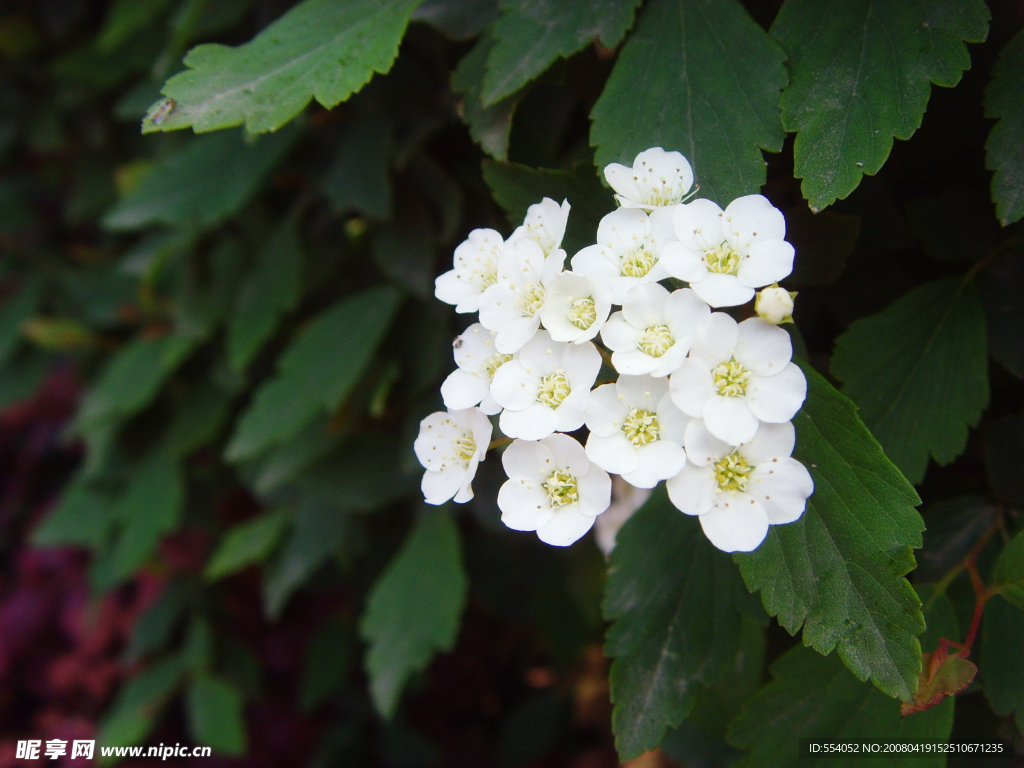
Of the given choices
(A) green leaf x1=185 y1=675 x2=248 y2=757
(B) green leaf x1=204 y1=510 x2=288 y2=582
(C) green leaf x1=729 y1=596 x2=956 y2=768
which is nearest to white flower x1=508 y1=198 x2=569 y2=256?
(C) green leaf x1=729 y1=596 x2=956 y2=768

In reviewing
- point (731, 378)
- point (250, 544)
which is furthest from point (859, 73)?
point (250, 544)

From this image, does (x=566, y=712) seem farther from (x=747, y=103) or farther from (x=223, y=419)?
(x=747, y=103)

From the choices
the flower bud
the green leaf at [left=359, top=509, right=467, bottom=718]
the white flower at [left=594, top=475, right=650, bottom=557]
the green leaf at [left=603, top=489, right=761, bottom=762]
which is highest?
the flower bud

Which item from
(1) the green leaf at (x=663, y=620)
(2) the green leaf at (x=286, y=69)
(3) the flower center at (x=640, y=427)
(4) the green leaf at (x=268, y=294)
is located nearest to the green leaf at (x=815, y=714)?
(1) the green leaf at (x=663, y=620)

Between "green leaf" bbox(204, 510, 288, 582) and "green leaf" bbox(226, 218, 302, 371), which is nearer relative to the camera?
"green leaf" bbox(226, 218, 302, 371)

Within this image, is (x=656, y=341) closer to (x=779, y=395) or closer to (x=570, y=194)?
(x=779, y=395)

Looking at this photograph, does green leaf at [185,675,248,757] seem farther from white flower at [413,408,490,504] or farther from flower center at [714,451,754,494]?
flower center at [714,451,754,494]

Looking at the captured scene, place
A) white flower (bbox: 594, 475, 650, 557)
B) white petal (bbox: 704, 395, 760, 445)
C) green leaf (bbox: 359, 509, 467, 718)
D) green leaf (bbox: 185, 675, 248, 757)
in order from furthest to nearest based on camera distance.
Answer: green leaf (bbox: 185, 675, 248, 757) → green leaf (bbox: 359, 509, 467, 718) → white flower (bbox: 594, 475, 650, 557) → white petal (bbox: 704, 395, 760, 445)
